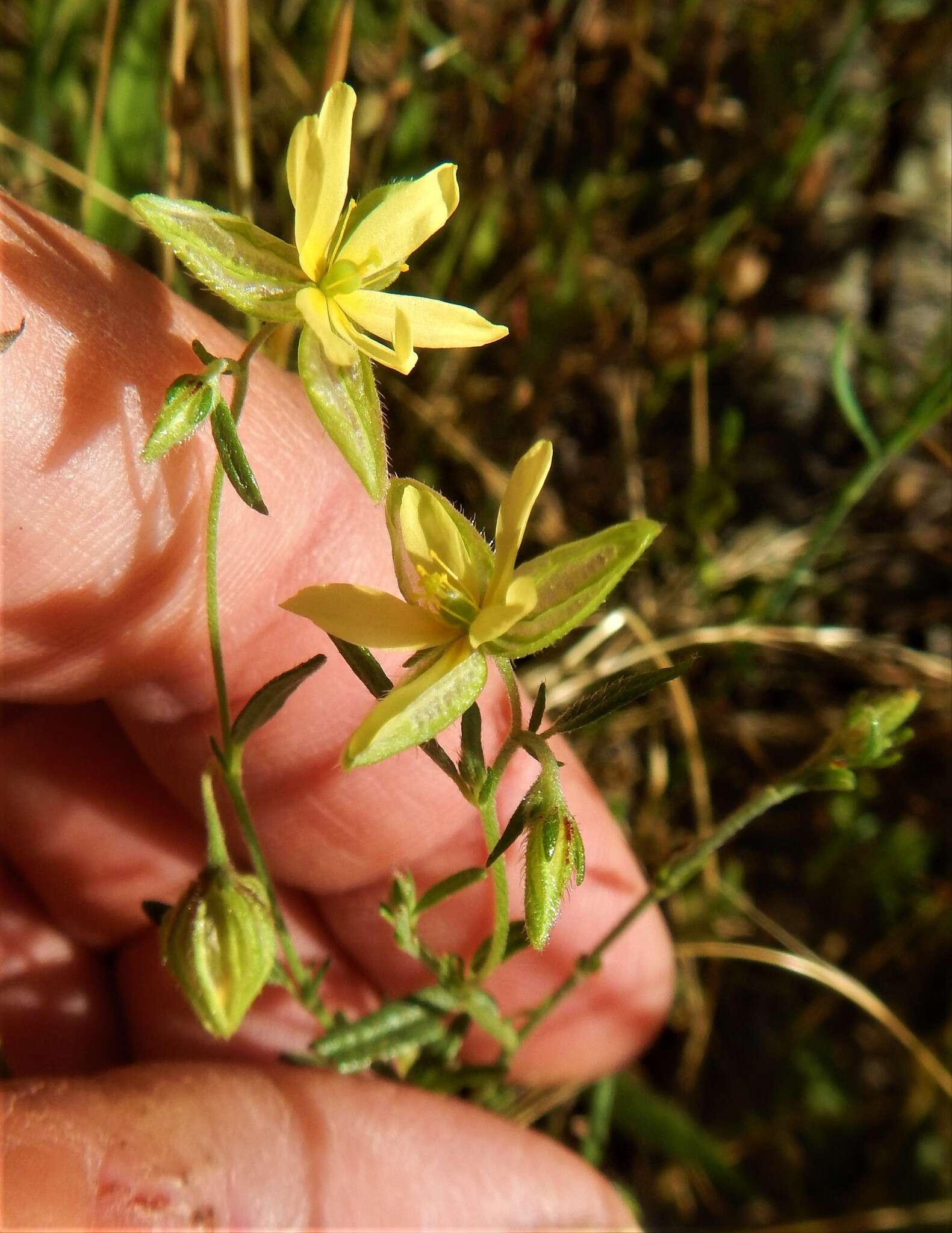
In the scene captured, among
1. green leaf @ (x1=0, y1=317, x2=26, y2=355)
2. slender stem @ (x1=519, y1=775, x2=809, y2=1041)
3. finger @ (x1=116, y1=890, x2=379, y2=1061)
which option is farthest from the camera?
finger @ (x1=116, y1=890, x2=379, y2=1061)

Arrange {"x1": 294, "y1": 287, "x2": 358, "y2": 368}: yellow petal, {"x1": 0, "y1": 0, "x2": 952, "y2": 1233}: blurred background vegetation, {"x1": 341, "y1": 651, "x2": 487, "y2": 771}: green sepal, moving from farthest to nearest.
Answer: {"x1": 0, "y1": 0, "x2": 952, "y2": 1233}: blurred background vegetation < {"x1": 294, "y1": 287, "x2": 358, "y2": 368}: yellow petal < {"x1": 341, "y1": 651, "x2": 487, "y2": 771}: green sepal

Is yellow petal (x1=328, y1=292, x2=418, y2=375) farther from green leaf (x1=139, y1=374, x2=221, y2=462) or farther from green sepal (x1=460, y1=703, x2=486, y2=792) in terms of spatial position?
green sepal (x1=460, y1=703, x2=486, y2=792)

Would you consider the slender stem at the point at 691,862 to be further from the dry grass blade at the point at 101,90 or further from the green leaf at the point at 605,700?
the dry grass blade at the point at 101,90

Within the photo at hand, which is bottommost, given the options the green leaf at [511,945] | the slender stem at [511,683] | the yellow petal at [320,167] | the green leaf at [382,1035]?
the green leaf at [382,1035]

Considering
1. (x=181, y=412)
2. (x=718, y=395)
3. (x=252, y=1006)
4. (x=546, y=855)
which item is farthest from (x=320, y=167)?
(x=718, y=395)

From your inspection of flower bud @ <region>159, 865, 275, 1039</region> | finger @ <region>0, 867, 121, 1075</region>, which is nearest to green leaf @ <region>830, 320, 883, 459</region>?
flower bud @ <region>159, 865, 275, 1039</region>

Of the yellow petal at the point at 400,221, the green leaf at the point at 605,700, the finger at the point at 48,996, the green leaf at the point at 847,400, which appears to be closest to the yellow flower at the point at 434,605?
the green leaf at the point at 605,700
